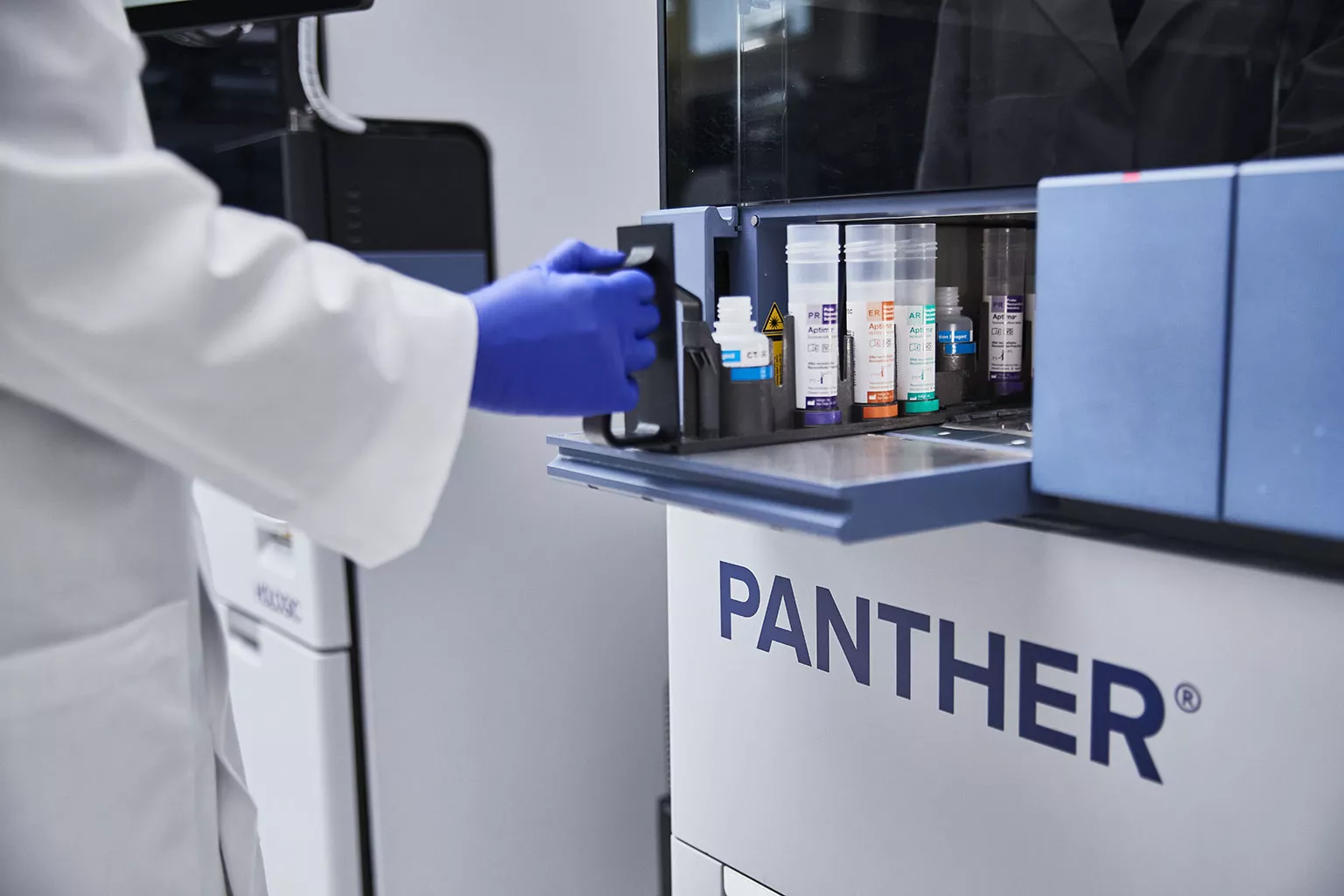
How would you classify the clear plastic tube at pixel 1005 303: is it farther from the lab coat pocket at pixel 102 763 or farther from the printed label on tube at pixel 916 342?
the lab coat pocket at pixel 102 763

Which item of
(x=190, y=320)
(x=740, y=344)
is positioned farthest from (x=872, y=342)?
(x=190, y=320)

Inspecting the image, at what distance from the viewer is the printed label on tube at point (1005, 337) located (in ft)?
3.33

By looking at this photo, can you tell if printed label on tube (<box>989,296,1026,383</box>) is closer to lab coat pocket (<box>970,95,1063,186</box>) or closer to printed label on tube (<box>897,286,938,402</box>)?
printed label on tube (<box>897,286,938,402</box>)

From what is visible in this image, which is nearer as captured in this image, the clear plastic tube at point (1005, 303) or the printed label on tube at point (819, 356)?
the printed label on tube at point (819, 356)

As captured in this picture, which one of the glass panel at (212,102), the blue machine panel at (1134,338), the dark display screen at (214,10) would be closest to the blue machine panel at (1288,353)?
the blue machine panel at (1134,338)

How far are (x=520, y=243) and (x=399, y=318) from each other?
0.81m

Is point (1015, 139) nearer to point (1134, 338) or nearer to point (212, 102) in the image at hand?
point (1134, 338)

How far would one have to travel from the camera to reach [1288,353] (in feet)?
2.08

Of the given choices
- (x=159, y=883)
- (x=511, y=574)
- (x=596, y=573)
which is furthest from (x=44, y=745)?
(x=596, y=573)

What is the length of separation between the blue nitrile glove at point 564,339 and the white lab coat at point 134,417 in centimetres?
5

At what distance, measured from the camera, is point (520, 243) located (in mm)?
1547

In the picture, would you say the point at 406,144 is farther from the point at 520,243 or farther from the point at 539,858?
the point at 539,858

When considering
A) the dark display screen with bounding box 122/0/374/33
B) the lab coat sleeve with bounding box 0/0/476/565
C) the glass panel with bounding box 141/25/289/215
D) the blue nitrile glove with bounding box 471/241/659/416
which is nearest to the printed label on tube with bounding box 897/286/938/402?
the blue nitrile glove with bounding box 471/241/659/416

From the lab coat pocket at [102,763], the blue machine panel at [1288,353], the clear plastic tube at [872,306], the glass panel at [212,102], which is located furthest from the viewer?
the glass panel at [212,102]
